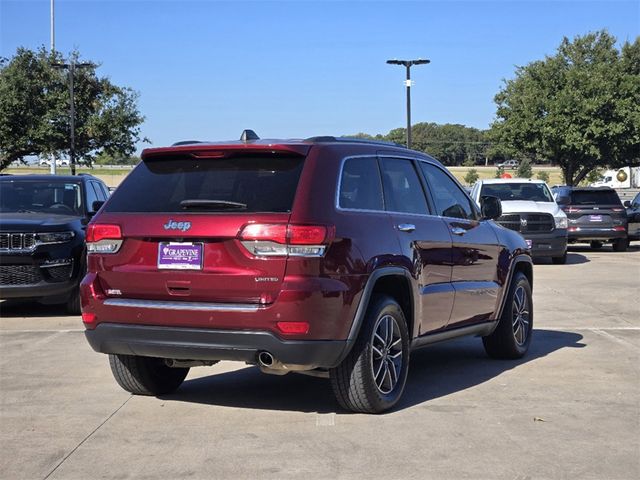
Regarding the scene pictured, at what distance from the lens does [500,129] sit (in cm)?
3916

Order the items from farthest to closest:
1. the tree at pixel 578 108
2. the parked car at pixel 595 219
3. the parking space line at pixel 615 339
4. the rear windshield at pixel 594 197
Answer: the tree at pixel 578 108 → the rear windshield at pixel 594 197 → the parked car at pixel 595 219 → the parking space line at pixel 615 339

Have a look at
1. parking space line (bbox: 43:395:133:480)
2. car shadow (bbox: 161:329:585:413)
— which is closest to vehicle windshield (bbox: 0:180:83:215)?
car shadow (bbox: 161:329:585:413)

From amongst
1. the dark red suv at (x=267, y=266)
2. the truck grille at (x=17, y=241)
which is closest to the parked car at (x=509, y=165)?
the truck grille at (x=17, y=241)

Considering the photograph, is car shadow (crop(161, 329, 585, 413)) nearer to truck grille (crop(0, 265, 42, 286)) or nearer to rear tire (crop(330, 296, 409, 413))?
rear tire (crop(330, 296, 409, 413))

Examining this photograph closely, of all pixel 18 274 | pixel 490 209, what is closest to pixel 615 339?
pixel 490 209

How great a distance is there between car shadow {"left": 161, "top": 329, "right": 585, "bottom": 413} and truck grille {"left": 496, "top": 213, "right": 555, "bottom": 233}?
10.3m

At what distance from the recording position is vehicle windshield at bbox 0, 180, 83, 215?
11703mm

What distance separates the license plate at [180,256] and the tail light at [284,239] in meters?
0.33

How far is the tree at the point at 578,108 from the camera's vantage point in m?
36.0

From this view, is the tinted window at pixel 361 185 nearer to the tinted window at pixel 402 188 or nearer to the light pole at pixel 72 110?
the tinted window at pixel 402 188

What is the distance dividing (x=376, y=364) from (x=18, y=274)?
239 inches

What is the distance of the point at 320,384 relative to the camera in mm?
7180

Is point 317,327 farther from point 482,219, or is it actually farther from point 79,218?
point 79,218

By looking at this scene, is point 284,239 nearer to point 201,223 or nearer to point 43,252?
point 201,223
